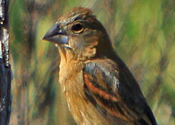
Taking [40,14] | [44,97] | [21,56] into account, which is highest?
[40,14]

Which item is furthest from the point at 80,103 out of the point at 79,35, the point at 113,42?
the point at 113,42

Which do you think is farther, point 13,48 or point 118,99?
point 13,48

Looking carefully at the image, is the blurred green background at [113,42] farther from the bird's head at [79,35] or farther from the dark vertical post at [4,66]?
the dark vertical post at [4,66]

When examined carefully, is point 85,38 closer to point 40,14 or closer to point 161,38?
point 40,14

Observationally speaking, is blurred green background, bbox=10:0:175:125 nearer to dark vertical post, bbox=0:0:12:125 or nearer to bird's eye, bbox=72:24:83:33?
bird's eye, bbox=72:24:83:33

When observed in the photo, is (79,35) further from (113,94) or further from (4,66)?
(4,66)

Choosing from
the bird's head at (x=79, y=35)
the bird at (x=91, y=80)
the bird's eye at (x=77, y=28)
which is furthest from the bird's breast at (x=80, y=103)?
the bird's eye at (x=77, y=28)

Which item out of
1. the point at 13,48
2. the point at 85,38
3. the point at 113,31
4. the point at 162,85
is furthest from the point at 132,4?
the point at 85,38
